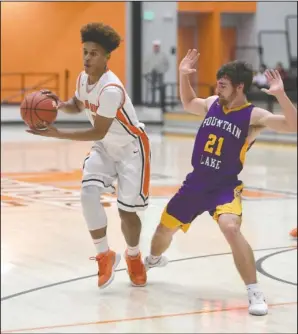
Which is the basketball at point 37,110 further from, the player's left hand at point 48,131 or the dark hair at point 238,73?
Answer: the dark hair at point 238,73

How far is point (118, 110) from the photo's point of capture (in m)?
2.28

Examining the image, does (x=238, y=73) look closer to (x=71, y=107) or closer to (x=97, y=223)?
(x=71, y=107)

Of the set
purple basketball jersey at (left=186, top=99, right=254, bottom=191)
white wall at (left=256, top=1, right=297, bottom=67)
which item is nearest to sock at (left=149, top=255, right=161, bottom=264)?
purple basketball jersey at (left=186, top=99, right=254, bottom=191)

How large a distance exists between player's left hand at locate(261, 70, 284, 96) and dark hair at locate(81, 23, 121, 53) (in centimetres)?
34

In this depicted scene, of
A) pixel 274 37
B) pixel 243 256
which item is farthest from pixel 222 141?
pixel 274 37

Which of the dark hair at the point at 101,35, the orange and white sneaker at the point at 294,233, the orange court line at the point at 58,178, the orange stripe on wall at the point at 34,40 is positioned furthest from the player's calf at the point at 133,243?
the orange court line at the point at 58,178

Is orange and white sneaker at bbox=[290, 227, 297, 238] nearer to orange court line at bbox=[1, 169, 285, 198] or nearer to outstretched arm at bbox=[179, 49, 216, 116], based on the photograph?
orange court line at bbox=[1, 169, 285, 198]

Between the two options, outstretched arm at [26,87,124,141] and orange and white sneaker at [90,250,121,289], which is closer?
outstretched arm at [26,87,124,141]

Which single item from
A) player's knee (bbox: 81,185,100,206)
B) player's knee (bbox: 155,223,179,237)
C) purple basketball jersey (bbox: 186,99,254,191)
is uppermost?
purple basketball jersey (bbox: 186,99,254,191)

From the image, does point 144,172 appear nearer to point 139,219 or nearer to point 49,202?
point 139,219

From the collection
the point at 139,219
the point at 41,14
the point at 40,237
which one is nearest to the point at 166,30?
the point at 41,14

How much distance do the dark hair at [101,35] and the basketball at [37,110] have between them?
0.18 metres

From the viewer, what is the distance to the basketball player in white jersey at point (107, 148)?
6.86 feet

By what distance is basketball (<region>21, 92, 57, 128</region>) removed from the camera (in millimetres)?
2107
